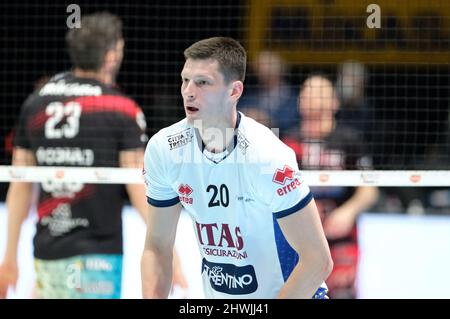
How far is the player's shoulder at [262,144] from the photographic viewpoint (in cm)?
466

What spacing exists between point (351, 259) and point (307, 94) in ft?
4.52

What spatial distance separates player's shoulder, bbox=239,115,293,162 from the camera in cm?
466

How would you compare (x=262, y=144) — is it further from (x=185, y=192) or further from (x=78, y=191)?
(x=78, y=191)

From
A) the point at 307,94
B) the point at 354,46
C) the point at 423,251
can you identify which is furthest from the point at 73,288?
the point at 354,46

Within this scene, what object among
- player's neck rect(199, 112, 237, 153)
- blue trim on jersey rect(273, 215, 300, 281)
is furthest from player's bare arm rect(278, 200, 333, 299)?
player's neck rect(199, 112, 237, 153)

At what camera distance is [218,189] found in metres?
4.83

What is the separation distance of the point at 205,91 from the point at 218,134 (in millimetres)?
228

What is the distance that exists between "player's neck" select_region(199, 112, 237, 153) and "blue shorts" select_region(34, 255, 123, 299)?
6.52 ft

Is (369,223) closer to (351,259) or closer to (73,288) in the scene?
(351,259)

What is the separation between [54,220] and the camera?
258 inches

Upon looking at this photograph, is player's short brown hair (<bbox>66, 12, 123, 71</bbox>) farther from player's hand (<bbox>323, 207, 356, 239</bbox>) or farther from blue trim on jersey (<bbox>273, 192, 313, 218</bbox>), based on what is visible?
blue trim on jersey (<bbox>273, 192, 313, 218</bbox>)

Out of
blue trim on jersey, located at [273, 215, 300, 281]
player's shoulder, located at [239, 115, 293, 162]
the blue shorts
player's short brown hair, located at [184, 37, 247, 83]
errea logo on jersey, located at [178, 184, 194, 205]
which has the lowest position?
the blue shorts

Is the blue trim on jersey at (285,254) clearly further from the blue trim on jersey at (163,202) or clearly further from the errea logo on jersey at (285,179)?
the blue trim on jersey at (163,202)

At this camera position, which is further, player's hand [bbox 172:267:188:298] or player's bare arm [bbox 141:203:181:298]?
player's hand [bbox 172:267:188:298]
